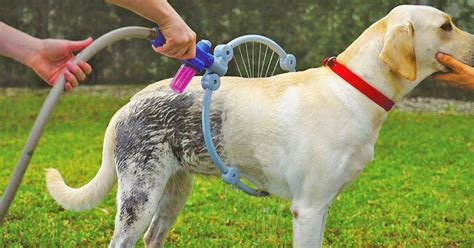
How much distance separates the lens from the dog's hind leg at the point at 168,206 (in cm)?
388

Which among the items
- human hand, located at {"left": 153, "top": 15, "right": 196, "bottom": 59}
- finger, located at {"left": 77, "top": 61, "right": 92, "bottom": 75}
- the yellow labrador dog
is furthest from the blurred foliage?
finger, located at {"left": 77, "top": 61, "right": 92, "bottom": 75}

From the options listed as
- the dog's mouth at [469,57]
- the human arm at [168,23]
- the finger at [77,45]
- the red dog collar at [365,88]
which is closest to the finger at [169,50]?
the human arm at [168,23]

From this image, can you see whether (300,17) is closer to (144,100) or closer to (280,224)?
(280,224)

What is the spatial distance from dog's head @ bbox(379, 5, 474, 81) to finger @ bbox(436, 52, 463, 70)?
19 mm

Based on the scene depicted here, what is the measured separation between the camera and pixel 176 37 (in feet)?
9.16

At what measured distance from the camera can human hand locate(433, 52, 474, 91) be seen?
3373 millimetres

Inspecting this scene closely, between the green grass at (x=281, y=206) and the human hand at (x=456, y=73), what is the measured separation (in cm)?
140

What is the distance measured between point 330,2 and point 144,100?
8079 mm

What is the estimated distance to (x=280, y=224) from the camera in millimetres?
4988

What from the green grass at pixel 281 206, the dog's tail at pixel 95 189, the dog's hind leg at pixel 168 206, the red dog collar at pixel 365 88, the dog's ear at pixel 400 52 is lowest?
the green grass at pixel 281 206

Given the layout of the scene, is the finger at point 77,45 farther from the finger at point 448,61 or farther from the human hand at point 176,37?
the finger at point 448,61

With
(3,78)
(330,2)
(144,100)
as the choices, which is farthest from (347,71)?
(3,78)

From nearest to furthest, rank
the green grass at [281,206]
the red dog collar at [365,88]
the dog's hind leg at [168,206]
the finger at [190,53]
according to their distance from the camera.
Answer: the finger at [190,53], the red dog collar at [365,88], the dog's hind leg at [168,206], the green grass at [281,206]

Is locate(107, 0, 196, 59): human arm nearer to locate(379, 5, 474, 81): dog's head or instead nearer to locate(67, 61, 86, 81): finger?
locate(67, 61, 86, 81): finger
